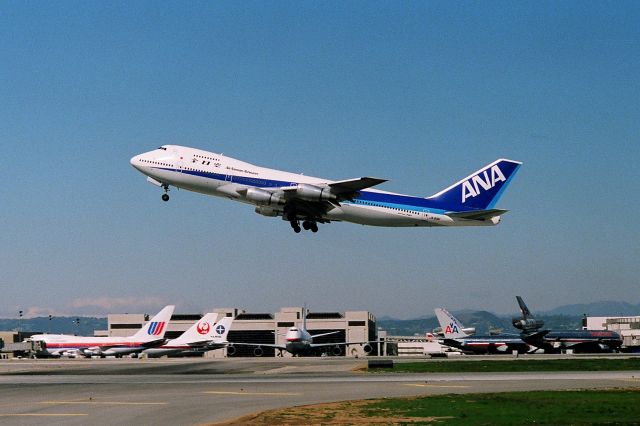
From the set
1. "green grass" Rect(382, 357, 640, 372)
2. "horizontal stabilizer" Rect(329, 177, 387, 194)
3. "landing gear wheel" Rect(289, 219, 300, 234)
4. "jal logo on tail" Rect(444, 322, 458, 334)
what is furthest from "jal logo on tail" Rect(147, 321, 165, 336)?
"horizontal stabilizer" Rect(329, 177, 387, 194)

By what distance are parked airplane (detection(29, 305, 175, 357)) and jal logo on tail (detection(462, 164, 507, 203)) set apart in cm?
6069

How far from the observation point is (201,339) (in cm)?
11675

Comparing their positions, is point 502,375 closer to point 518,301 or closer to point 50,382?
point 50,382

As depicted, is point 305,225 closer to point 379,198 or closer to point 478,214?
point 379,198

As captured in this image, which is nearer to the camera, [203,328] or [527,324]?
[203,328]

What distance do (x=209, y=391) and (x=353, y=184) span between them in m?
26.6

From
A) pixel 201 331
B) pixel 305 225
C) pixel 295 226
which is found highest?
pixel 305 225

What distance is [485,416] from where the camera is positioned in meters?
32.9

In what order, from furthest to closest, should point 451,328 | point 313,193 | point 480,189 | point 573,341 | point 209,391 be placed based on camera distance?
point 451,328 → point 573,341 → point 480,189 → point 313,193 → point 209,391

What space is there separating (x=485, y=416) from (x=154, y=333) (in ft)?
302

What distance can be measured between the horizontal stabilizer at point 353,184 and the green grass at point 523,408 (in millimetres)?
27565

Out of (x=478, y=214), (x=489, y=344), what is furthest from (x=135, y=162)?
(x=489, y=344)

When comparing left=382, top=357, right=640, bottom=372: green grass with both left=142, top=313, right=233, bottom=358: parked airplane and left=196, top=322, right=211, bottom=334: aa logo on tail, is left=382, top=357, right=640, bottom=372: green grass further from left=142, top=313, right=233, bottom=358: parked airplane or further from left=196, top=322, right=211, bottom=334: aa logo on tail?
left=196, top=322, right=211, bottom=334: aa logo on tail

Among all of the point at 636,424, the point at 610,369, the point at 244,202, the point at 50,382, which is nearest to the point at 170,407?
the point at 636,424
